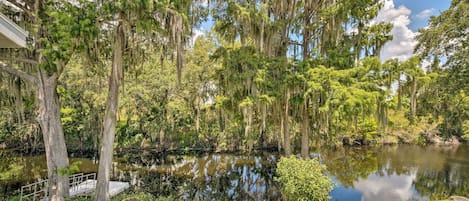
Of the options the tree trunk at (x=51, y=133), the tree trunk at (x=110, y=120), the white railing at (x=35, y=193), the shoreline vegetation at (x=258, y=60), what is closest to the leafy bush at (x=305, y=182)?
the shoreline vegetation at (x=258, y=60)

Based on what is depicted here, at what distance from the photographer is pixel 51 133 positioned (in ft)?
21.3

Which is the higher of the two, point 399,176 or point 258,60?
point 258,60

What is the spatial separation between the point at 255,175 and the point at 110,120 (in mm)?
8827

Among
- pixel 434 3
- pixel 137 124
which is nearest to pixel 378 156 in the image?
pixel 434 3

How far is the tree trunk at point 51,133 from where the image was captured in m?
6.43

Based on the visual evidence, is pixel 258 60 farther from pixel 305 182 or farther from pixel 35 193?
pixel 35 193

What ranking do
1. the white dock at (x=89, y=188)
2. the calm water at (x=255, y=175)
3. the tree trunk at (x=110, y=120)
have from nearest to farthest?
the tree trunk at (x=110, y=120), the white dock at (x=89, y=188), the calm water at (x=255, y=175)

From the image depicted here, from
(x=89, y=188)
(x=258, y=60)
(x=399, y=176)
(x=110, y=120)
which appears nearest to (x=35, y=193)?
(x=89, y=188)

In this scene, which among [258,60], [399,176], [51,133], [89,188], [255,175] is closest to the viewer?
[51,133]

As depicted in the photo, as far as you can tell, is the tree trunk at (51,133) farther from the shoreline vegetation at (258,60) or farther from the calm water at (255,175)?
the calm water at (255,175)

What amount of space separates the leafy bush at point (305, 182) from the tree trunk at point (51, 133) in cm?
555

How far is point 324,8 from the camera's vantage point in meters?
9.48

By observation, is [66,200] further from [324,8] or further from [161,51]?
[324,8]

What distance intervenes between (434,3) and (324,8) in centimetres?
557
